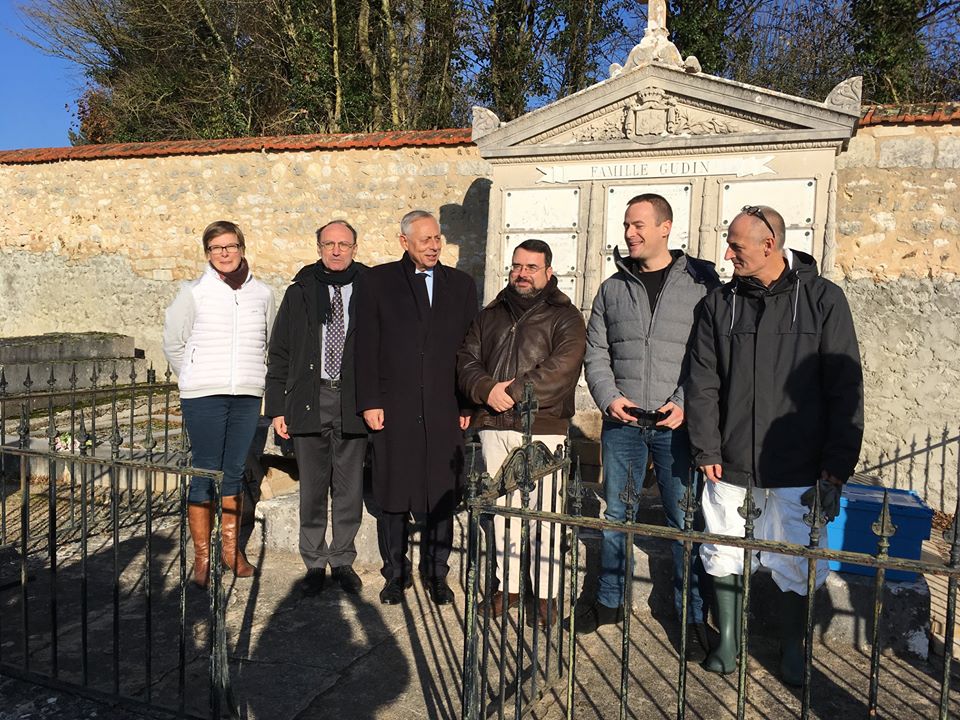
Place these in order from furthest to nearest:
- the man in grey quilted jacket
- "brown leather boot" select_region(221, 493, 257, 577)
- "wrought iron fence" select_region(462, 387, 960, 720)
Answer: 1. "brown leather boot" select_region(221, 493, 257, 577)
2. the man in grey quilted jacket
3. "wrought iron fence" select_region(462, 387, 960, 720)

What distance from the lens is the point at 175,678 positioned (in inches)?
121

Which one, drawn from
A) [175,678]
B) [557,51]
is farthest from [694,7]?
[175,678]

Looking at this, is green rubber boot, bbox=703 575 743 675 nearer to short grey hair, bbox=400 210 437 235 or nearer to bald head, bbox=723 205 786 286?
bald head, bbox=723 205 786 286

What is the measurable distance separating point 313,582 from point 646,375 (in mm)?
1956

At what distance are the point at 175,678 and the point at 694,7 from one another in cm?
1186

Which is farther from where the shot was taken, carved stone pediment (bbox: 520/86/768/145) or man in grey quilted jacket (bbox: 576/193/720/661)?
carved stone pediment (bbox: 520/86/768/145)

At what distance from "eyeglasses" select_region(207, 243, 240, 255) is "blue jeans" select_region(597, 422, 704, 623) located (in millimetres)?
2031

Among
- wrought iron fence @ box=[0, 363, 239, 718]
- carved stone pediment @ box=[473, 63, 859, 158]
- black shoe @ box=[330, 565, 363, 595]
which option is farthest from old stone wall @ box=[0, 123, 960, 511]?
black shoe @ box=[330, 565, 363, 595]

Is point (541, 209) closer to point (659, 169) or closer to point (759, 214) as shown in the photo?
point (659, 169)

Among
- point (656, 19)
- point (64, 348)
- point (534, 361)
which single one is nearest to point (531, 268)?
point (534, 361)

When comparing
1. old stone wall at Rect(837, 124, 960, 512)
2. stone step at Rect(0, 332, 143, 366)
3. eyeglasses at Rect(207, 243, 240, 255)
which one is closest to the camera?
eyeglasses at Rect(207, 243, 240, 255)

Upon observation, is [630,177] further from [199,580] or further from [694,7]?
[694,7]

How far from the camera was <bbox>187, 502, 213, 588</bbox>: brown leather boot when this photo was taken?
4.04 meters

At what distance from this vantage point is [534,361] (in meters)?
3.55
